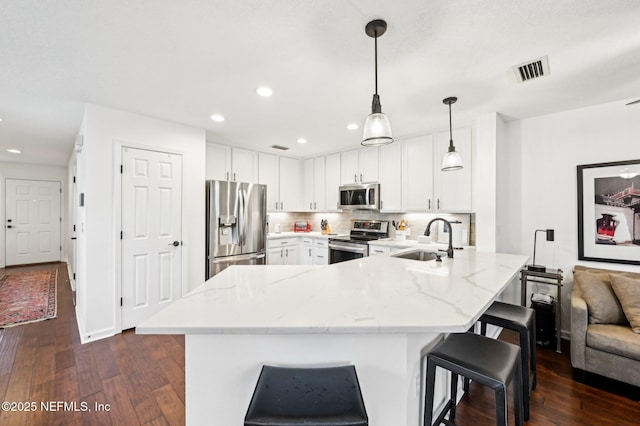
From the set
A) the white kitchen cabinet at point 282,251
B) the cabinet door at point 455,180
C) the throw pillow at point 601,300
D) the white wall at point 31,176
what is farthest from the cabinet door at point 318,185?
the white wall at point 31,176

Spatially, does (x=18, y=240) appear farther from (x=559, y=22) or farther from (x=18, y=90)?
(x=559, y=22)

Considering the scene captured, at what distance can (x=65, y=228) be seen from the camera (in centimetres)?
650

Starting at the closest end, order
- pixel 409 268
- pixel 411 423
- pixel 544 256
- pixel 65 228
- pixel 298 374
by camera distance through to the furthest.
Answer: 1. pixel 298 374
2. pixel 411 423
3. pixel 409 268
4. pixel 544 256
5. pixel 65 228

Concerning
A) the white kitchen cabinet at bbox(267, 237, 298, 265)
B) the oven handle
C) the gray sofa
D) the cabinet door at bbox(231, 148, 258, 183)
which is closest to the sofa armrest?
the gray sofa

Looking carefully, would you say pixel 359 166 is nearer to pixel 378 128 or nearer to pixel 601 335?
pixel 378 128

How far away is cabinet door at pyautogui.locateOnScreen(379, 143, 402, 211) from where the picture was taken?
3953 mm

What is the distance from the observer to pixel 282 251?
471cm

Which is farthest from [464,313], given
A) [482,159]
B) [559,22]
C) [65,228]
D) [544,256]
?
[65,228]

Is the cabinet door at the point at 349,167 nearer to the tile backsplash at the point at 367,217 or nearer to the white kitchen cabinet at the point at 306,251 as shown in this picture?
the tile backsplash at the point at 367,217

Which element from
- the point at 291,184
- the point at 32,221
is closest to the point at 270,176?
the point at 291,184

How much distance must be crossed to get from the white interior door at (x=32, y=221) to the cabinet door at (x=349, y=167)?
688cm

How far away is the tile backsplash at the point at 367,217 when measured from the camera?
3.52 metres

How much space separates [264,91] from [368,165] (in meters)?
2.32

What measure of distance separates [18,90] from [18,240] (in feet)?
18.8
